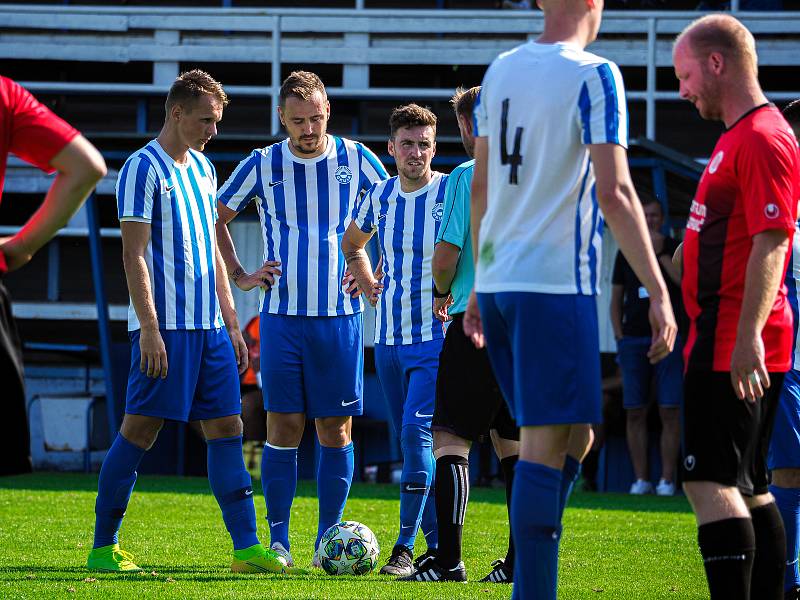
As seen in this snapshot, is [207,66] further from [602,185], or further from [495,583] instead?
[602,185]

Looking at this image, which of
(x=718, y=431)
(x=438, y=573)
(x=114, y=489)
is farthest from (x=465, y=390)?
(x=718, y=431)

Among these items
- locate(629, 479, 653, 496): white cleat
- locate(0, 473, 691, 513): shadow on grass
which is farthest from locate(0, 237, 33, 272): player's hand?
locate(629, 479, 653, 496): white cleat

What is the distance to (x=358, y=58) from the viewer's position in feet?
54.7

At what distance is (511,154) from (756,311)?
2.97 feet

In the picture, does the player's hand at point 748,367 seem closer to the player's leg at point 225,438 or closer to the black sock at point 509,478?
the black sock at point 509,478

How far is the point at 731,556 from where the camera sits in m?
3.88

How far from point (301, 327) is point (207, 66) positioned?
11537 mm

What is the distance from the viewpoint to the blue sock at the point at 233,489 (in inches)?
234

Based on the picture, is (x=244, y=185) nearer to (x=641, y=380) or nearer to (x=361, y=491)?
(x=361, y=491)

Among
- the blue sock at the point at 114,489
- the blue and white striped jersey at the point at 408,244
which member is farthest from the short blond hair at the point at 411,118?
the blue sock at the point at 114,489

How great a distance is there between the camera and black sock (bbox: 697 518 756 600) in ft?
12.7

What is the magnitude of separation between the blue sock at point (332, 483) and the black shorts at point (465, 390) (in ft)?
3.39

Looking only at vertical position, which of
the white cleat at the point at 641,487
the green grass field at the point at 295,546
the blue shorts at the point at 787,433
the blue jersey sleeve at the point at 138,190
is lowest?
the white cleat at the point at 641,487

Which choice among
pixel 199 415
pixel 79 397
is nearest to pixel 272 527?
pixel 199 415
